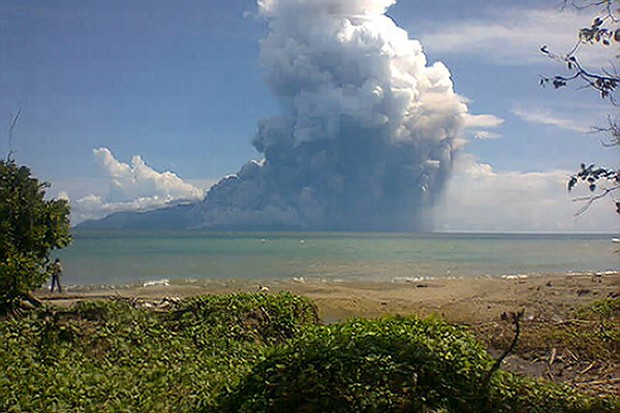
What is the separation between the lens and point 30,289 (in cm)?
1109

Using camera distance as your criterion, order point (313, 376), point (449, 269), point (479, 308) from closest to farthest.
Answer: point (313, 376) < point (479, 308) < point (449, 269)

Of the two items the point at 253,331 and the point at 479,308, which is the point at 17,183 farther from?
the point at 479,308

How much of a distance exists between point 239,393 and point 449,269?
1248 inches

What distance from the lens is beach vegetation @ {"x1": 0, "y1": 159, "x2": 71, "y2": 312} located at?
10711mm

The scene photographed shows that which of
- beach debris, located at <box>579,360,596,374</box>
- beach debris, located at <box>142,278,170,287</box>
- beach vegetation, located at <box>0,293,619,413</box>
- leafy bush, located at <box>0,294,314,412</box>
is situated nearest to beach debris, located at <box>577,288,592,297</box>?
leafy bush, located at <box>0,294,314,412</box>

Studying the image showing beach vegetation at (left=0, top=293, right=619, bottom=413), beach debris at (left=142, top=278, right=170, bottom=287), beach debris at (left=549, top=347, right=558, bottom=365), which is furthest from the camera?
beach debris at (left=142, top=278, right=170, bottom=287)

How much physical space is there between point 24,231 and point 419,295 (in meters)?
13.9

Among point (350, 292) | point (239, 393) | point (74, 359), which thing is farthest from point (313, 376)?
point (350, 292)

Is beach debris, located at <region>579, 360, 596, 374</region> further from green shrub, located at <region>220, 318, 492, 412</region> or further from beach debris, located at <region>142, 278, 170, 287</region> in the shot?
beach debris, located at <region>142, 278, 170, 287</region>

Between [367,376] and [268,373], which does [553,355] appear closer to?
[367,376]

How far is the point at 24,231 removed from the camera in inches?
437

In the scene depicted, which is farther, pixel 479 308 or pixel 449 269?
pixel 449 269

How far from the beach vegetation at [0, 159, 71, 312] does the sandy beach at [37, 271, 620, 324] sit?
364 cm

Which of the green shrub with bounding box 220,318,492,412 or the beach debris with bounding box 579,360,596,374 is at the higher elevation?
A: the green shrub with bounding box 220,318,492,412
